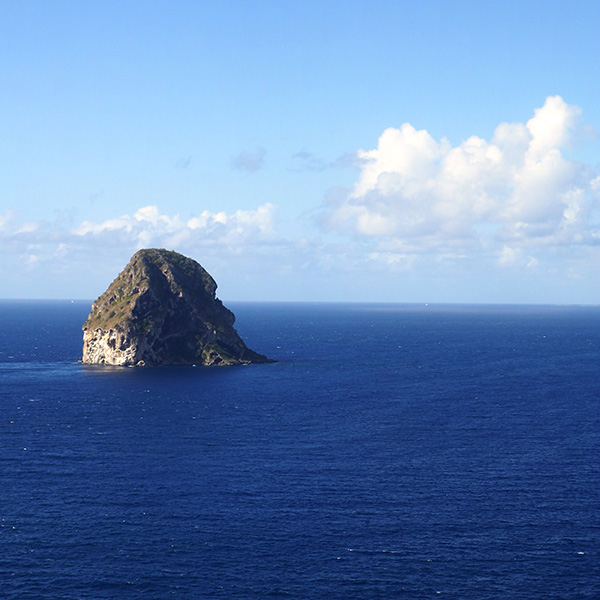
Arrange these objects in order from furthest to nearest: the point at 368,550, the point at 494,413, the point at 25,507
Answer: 1. the point at 494,413
2. the point at 25,507
3. the point at 368,550

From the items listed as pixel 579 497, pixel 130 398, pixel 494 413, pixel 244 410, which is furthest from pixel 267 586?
pixel 130 398

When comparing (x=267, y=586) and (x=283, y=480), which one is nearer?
(x=267, y=586)

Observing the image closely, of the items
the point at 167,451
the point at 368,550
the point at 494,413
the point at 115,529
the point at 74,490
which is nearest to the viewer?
the point at 368,550

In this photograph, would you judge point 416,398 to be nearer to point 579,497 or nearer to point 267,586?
point 579,497

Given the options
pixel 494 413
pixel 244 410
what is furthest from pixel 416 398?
pixel 244 410

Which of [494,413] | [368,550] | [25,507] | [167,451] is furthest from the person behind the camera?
[494,413]

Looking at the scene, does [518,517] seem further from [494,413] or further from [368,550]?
[494,413]
